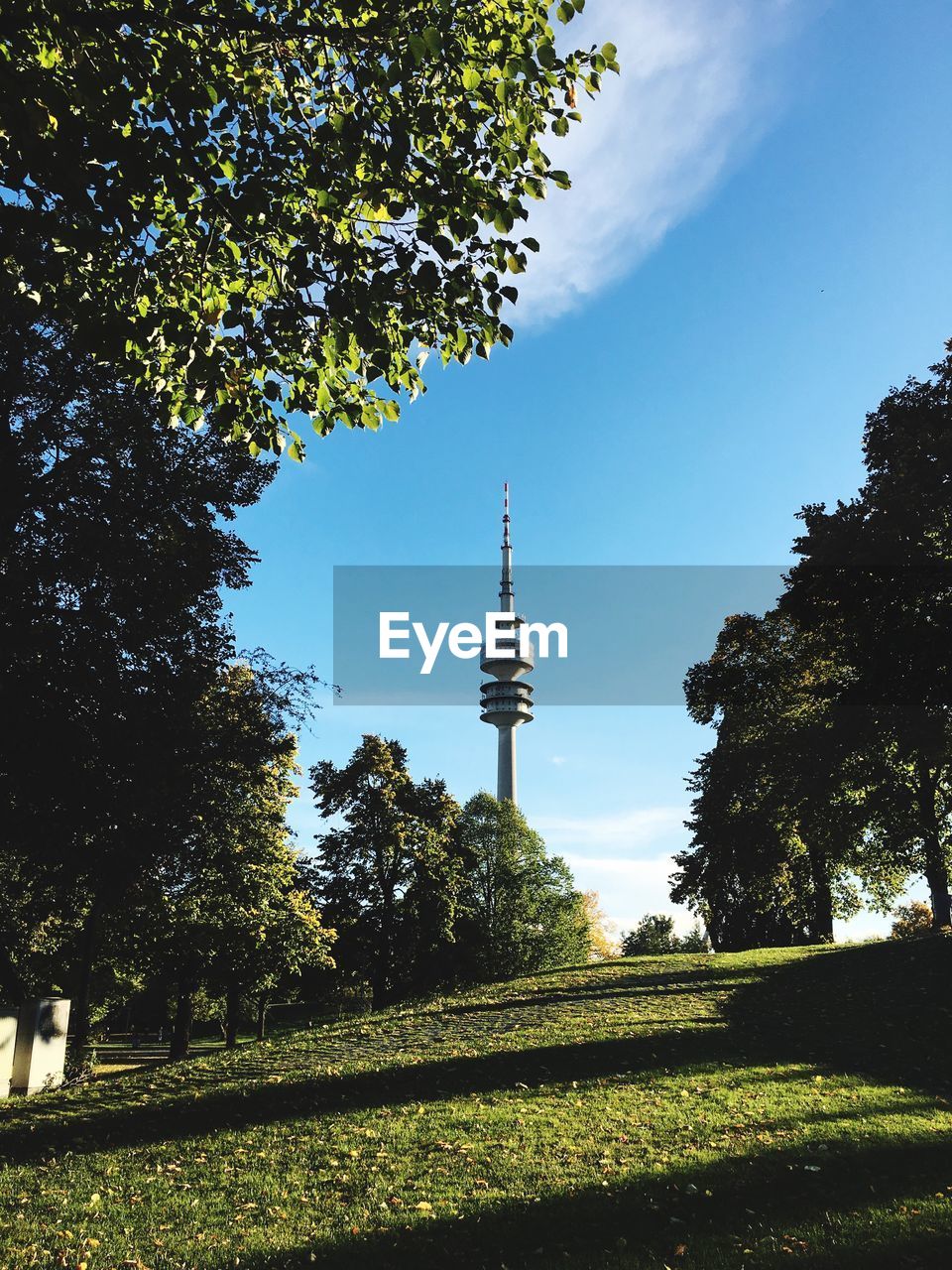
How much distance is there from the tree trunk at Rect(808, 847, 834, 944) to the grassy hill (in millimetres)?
13208

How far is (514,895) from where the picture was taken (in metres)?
58.2

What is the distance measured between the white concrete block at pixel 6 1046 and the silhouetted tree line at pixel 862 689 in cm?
2146

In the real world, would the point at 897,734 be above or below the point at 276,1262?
above

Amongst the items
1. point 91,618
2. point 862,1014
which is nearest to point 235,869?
point 91,618

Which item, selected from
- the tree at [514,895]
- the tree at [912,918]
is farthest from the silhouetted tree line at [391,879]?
the tree at [912,918]

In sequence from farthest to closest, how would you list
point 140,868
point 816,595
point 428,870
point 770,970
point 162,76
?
point 428,870, point 770,970, point 816,595, point 140,868, point 162,76

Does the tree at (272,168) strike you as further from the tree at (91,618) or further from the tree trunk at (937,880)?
the tree trunk at (937,880)

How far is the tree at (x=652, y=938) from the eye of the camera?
73.4 m

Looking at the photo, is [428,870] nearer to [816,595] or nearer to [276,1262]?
[816,595]

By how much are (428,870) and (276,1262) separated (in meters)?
37.0

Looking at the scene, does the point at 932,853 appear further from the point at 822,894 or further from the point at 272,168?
the point at 272,168

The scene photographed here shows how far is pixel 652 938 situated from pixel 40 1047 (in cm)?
6736

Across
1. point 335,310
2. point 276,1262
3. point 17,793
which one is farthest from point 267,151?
point 17,793

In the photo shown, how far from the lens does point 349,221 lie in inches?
302
